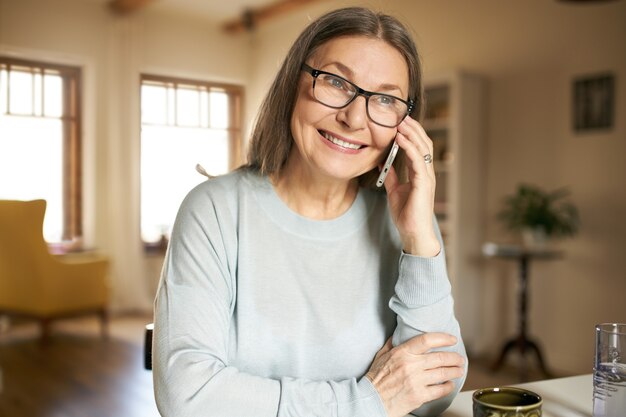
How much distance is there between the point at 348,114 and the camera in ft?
3.44

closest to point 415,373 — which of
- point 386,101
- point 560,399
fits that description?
point 560,399

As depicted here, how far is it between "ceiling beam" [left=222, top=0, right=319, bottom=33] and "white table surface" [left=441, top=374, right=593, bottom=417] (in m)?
1.56

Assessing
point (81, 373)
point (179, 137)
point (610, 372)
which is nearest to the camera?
point (610, 372)

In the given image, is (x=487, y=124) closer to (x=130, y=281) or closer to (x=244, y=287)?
(x=130, y=281)

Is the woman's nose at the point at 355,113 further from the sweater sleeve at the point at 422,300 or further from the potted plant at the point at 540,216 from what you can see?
the potted plant at the point at 540,216

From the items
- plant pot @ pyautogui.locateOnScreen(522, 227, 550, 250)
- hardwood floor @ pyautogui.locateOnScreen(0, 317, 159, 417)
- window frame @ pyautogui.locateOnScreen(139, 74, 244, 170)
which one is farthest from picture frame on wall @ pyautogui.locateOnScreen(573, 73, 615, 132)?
hardwood floor @ pyautogui.locateOnScreen(0, 317, 159, 417)

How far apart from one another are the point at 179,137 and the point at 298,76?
3.22 feet

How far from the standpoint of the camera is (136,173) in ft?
7.36

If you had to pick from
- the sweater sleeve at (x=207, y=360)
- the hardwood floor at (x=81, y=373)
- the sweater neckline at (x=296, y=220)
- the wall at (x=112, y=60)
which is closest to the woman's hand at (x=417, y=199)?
the sweater neckline at (x=296, y=220)

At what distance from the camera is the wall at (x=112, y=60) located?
205cm

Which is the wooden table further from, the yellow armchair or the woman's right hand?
the woman's right hand

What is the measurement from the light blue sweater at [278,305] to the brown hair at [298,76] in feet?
0.18

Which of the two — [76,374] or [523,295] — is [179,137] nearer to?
[76,374]

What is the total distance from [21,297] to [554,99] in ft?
11.1
